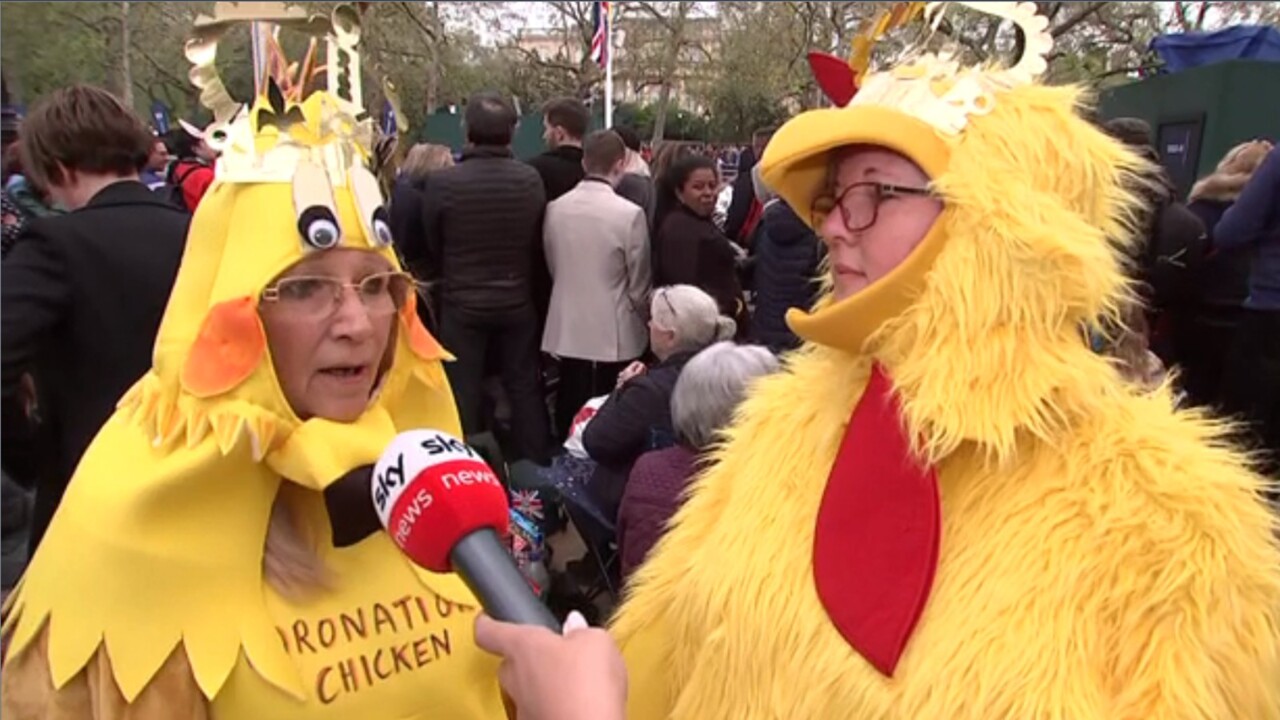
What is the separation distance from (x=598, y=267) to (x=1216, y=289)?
8.95 ft

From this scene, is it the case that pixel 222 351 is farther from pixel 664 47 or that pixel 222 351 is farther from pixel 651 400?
pixel 664 47

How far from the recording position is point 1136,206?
1.55 metres

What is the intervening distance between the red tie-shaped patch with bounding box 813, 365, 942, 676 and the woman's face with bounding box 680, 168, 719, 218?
11.9ft

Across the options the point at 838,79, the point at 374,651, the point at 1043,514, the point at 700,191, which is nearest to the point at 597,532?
the point at 700,191

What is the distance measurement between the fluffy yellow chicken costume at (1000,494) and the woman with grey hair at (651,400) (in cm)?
197

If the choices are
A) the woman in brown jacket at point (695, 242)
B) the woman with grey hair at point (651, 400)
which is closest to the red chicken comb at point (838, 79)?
the woman with grey hair at point (651, 400)

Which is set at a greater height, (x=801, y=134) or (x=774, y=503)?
(x=801, y=134)

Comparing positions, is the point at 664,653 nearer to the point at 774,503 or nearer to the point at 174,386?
the point at 774,503

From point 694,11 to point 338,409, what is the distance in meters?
30.5

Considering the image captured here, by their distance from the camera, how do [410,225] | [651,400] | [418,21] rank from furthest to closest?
[418,21]
[410,225]
[651,400]

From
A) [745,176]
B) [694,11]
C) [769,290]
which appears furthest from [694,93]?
[769,290]

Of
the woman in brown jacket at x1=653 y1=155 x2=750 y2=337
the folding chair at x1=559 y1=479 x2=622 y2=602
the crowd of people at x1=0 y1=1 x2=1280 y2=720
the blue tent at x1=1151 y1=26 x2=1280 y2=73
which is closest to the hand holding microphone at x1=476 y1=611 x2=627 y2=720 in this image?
the crowd of people at x1=0 y1=1 x2=1280 y2=720

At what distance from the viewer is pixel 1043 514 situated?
1384 mm

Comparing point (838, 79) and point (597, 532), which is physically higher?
point (838, 79)
